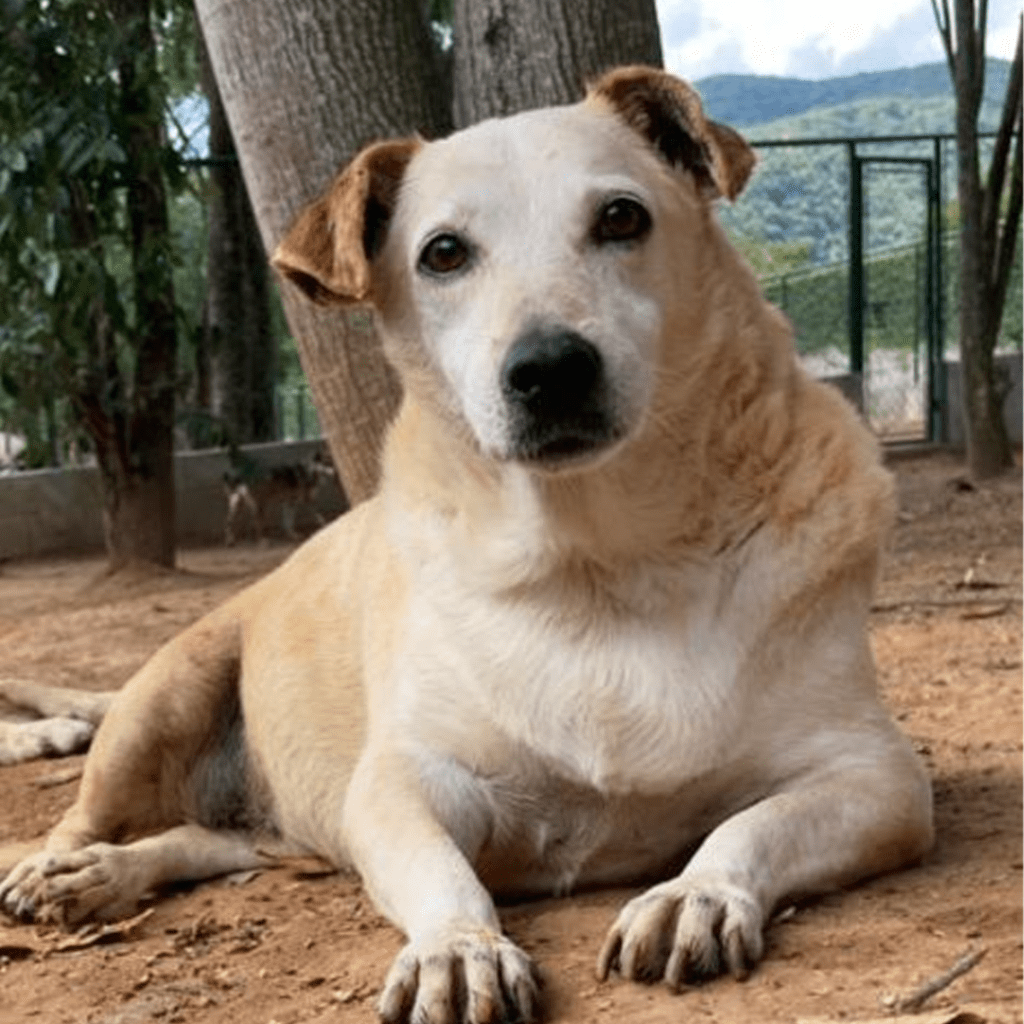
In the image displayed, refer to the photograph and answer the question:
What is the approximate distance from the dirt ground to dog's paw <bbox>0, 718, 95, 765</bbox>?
5cm

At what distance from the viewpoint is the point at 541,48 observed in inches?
219

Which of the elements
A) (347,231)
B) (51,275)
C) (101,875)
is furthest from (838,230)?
(101,875)

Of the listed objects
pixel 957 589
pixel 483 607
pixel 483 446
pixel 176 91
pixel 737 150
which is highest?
pixel 176 91

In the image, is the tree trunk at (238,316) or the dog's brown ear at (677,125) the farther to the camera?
the tree trunk at (238,316)

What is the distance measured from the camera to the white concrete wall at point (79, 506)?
Result: 461 inches

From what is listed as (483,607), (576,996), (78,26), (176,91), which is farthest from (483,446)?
(176,91)

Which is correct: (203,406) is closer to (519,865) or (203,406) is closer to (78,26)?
(78,26)

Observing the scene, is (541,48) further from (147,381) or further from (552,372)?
(147,381)

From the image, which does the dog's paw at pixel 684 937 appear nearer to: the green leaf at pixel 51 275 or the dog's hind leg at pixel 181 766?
the dog's hind leg at pixel 181 766

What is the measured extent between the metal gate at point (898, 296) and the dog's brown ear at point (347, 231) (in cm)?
1077

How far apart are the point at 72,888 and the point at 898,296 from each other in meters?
11.9

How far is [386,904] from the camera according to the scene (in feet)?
10.8

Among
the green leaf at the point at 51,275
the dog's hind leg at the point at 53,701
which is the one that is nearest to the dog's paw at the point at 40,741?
the dog's hind leg at the point at 53,701

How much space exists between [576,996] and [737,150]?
159cm
